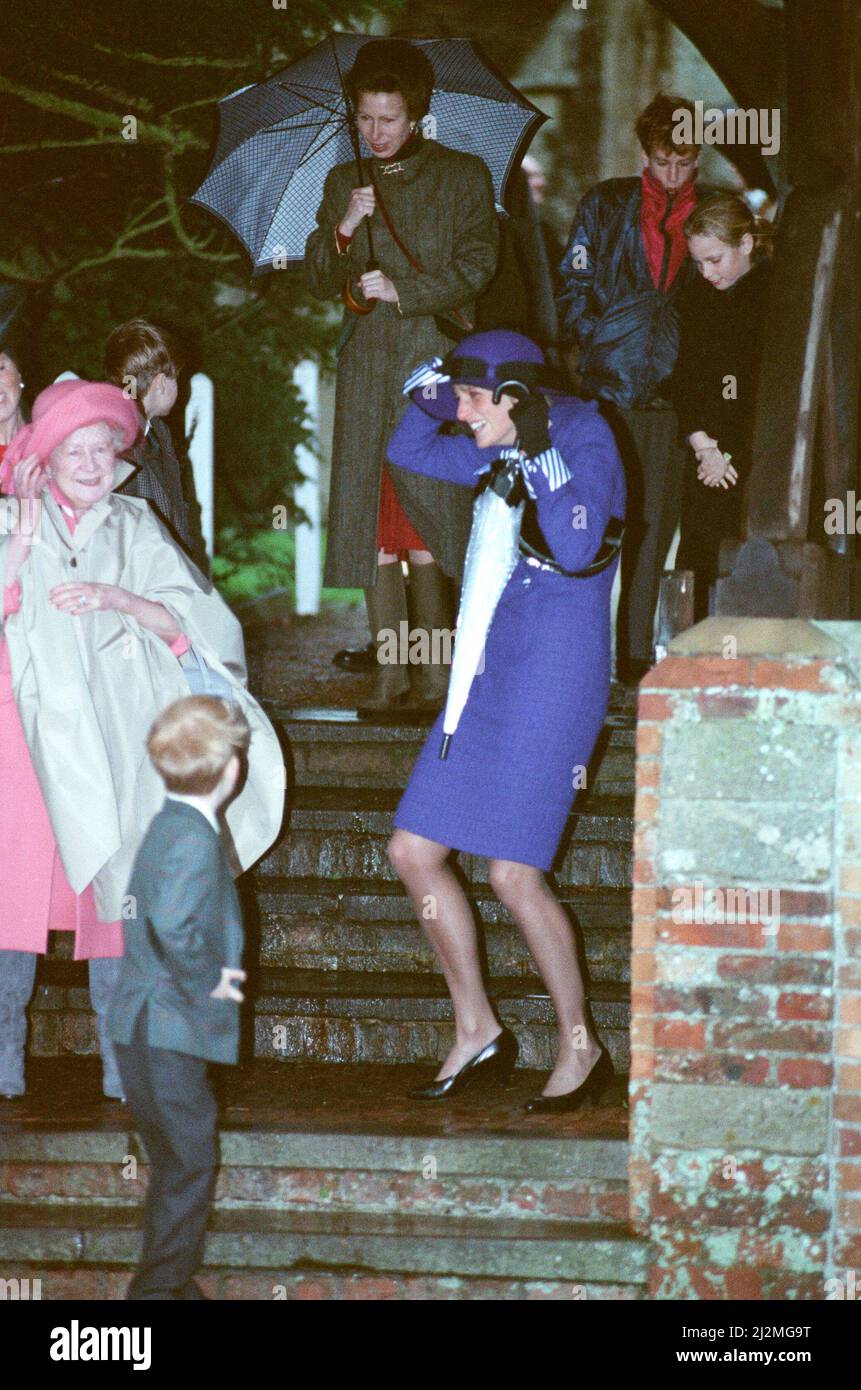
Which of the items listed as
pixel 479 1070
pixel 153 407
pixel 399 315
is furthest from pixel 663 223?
pixel 479 1070

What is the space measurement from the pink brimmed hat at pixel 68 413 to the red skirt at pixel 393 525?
179cm

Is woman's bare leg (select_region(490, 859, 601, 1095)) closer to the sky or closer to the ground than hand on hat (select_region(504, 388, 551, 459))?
closer to the ground

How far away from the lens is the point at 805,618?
5109 mm

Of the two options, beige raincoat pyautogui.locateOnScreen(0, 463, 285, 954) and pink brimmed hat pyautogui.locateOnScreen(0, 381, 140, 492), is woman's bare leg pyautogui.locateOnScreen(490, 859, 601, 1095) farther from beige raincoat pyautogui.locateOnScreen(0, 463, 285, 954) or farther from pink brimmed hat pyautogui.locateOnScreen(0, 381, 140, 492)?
pink brimmed hat pyautogui.locateOnScreen(0, 381, 140, 492)

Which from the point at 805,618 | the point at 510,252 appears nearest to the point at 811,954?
the point at 805,618

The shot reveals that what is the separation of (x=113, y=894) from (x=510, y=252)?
10.5 feet

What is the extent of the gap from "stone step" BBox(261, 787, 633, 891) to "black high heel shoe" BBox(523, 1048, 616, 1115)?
926 mm

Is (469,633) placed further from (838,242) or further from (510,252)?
(510,252)

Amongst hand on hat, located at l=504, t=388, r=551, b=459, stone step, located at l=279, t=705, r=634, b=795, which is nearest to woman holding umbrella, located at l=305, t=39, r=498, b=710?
stone step, located at l=279, t=705, r=634, b=795

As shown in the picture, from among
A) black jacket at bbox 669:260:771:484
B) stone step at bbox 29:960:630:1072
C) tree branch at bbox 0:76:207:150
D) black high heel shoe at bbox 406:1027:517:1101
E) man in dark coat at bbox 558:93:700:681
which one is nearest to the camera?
black high heel shoe at bbox 406:1027:517:1101

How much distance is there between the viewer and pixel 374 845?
6316 millimetres

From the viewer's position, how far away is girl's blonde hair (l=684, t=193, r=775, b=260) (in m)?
6.16

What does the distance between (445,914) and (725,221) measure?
100 inches

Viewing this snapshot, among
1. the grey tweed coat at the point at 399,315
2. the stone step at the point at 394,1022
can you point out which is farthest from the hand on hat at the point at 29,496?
the grey tweed coat at the point at 399,315
